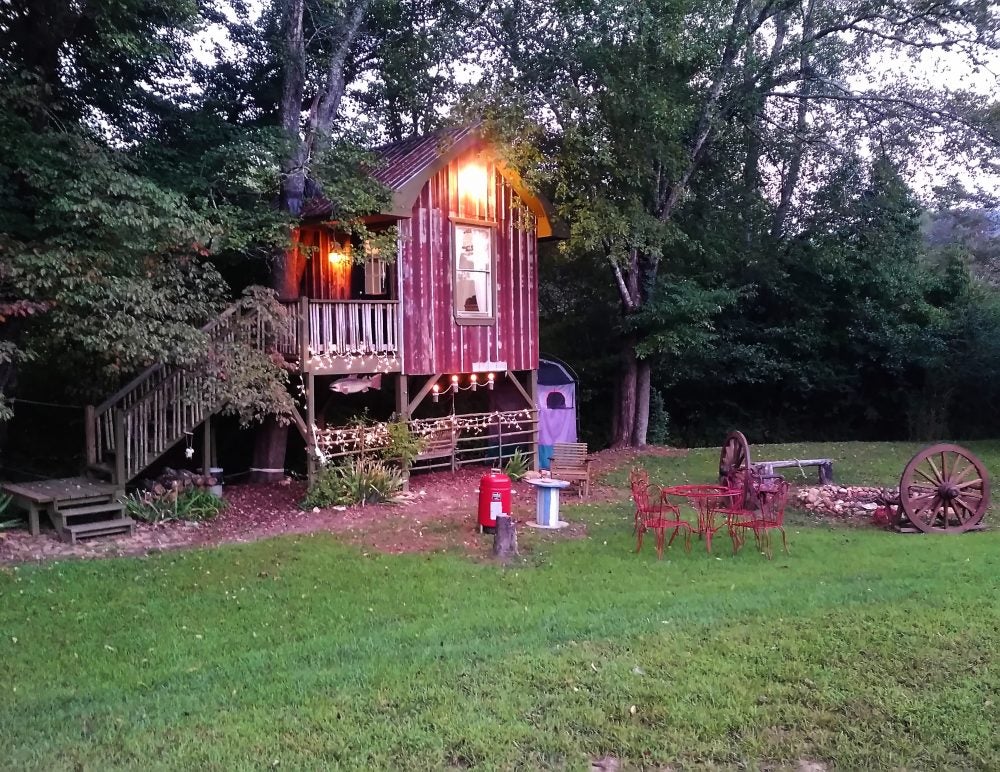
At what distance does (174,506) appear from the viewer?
1127 centimetres

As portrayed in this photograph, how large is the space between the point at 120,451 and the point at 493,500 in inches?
193

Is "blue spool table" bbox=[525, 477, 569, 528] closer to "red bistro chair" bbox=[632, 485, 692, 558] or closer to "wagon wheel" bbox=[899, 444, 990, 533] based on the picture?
"red bistro chair" bbox=[632, 485, 692, 558]

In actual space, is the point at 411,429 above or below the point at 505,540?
above

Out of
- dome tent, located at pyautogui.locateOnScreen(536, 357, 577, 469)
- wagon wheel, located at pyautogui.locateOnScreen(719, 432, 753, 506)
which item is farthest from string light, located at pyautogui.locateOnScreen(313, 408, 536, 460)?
wagon wheel, located at pyautogui.locateOnScreen(719, 432, 753, 506)

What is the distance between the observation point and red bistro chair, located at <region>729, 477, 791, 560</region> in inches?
365

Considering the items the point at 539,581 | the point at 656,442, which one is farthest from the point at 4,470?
the point at 656,442

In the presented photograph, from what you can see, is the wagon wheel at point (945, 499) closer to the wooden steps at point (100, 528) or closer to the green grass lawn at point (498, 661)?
the green grass lawn at point (498, 661)

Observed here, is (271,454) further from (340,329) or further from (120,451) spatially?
(120,451)

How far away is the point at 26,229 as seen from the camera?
989 cm

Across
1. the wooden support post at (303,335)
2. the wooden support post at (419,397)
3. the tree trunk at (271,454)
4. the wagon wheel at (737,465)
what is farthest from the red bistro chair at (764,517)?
the tree trunk at (271,454)

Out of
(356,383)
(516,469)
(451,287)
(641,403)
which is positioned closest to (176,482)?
(356,383)

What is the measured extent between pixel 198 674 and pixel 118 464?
240 inches

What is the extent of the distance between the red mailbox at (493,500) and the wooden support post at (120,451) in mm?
4696

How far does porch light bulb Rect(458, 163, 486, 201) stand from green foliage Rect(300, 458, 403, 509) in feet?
17.7
